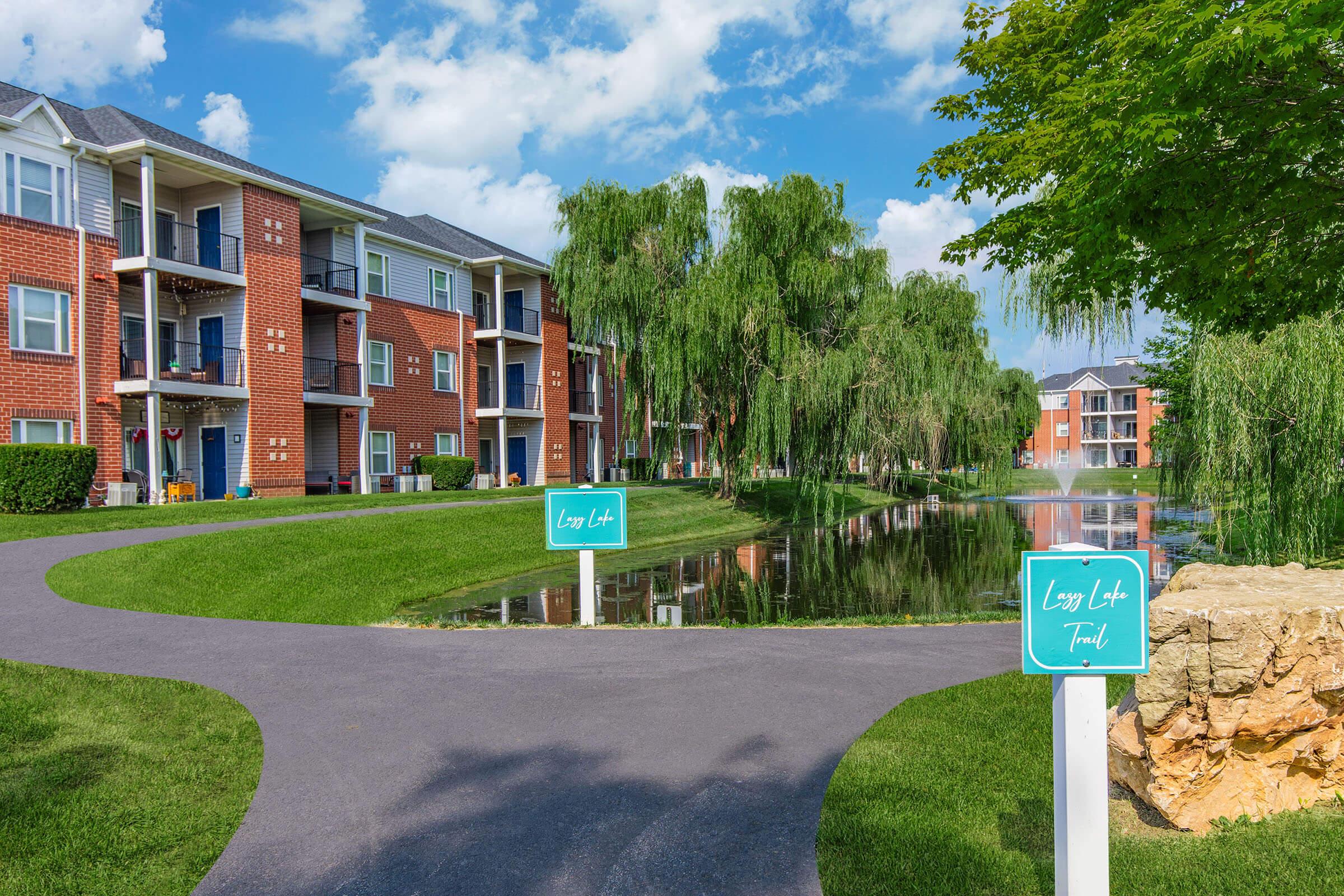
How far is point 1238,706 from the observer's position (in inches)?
162

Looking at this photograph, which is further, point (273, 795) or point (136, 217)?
point (136, 217)

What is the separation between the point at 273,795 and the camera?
4676mm

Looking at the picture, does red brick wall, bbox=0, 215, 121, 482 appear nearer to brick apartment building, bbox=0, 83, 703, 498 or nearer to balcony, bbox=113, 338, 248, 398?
brick apartment building, bbox=0, 83, 703, 498

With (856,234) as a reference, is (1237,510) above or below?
below

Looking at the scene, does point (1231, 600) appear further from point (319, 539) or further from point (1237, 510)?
point (319, 539)

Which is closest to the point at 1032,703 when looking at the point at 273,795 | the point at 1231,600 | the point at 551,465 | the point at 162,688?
the point at 1231,600

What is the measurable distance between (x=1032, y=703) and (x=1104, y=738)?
10.1 ft

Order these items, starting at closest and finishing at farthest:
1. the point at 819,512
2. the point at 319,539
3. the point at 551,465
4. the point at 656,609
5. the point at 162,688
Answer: the point at 162,688
the point at 656,609
the point at 319,539
the point at 819,512
the point at 551,465

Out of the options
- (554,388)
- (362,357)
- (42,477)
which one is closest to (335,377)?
(362,357)

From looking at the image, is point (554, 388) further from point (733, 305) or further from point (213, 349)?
point (733, 305)

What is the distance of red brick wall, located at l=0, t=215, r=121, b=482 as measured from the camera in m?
20.7

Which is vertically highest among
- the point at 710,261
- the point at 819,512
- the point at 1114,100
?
the point at 710,261

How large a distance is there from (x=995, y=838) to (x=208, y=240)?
2724cm

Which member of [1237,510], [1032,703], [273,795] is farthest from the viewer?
[1237,510]
